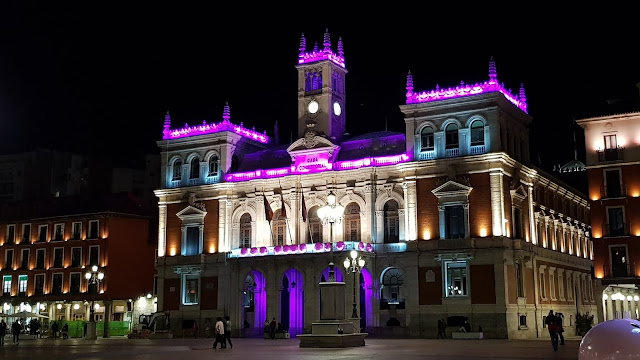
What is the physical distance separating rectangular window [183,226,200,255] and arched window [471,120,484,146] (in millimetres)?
25059

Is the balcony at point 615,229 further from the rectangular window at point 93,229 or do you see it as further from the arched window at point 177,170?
the rectangular window at point 93,229

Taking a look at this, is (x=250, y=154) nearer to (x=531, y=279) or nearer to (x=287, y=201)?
(x=287, y=201)

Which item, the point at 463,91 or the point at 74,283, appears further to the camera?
the point at 74,283

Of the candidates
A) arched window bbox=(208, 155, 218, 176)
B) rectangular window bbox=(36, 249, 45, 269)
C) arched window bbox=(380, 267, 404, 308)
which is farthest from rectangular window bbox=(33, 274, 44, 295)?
arched window bbox=(380, 267, 404, 308)

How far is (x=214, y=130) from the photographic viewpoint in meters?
68.3

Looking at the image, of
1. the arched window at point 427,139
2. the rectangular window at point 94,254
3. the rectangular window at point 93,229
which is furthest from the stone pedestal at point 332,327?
the rectangular window at point 93,229

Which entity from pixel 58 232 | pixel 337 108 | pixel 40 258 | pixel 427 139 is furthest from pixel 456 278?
pixel 40 258

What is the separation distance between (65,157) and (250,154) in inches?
1581

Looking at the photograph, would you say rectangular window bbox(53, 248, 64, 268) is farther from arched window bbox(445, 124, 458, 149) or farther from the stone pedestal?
the stone pedestal

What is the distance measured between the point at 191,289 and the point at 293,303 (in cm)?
1019

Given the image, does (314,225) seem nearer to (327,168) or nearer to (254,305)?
(327,168)

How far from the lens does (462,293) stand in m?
55.4

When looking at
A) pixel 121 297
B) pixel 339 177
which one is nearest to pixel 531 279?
pixel 339 177

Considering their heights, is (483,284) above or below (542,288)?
above
